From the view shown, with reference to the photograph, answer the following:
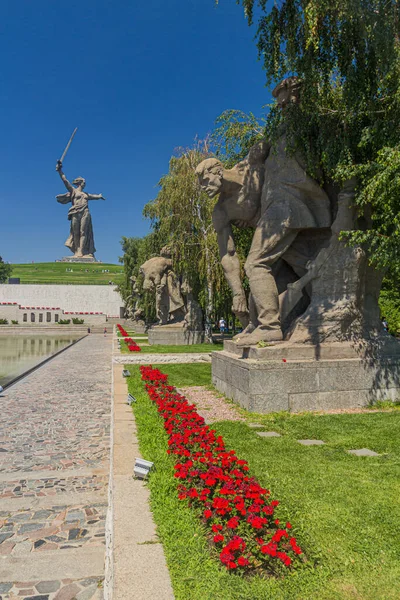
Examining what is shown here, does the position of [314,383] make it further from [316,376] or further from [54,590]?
[54,590]

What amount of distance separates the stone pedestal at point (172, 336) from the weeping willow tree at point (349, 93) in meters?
14.6

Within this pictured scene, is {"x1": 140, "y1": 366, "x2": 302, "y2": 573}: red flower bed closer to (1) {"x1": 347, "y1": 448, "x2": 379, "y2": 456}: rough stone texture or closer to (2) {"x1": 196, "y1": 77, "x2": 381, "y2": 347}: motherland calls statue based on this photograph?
(1) {"x1": 347, "y1": 448, "x2": 379, "y2": 456}: rough stone texture

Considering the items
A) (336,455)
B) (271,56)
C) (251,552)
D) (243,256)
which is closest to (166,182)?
(243,256)

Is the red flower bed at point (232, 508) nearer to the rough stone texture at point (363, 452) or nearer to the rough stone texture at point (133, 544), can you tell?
the rough stone texture at point (133, 544)

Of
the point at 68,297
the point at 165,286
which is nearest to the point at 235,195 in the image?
the point at 165,286

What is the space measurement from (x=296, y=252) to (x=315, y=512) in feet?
17.3

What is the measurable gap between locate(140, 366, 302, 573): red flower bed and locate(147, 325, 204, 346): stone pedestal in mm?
16772

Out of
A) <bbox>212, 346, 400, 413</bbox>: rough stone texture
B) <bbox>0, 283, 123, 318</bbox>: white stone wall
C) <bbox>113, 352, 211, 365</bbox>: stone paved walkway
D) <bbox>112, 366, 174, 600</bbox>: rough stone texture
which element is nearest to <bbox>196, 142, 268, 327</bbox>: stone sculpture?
<bbox>212, 346, 400, 413</bbox>: rough stone texture

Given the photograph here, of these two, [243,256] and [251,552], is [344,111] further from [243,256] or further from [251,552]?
[243,256]

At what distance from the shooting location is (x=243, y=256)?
1656cm

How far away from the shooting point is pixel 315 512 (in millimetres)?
3086

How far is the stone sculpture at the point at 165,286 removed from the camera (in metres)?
21.6

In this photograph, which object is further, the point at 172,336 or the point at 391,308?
the point at 391,308

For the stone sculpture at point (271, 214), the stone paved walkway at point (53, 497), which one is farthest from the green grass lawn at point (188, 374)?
the stone sculpture at point (271, 214)
